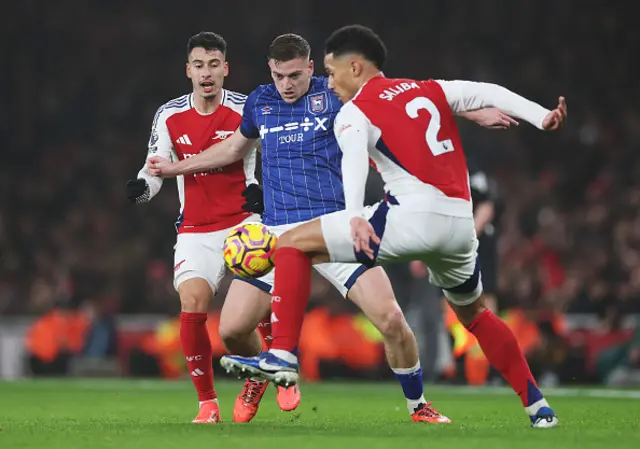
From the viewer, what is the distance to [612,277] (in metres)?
15.4

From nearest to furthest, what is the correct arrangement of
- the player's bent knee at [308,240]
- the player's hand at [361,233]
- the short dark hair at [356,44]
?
the player's hand at [361,233] < the player's bent knee at [308,240] < the short dark hair at [356,44]

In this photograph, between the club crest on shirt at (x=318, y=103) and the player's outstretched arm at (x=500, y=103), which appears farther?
the club crest on shirt at (x=318, y=103)

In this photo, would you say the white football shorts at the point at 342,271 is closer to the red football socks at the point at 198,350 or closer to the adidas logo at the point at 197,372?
the red football socks at the point at 198,350

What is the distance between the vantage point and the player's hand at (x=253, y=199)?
7.53 meters

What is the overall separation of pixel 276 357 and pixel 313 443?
0.58m

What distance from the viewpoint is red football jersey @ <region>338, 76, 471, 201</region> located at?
592 centimetres

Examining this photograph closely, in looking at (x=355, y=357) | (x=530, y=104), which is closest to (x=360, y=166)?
(x=530, y=104)

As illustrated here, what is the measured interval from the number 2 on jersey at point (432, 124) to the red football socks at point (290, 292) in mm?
834

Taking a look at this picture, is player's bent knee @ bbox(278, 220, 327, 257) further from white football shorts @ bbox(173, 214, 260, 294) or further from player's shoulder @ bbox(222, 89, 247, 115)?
player's shoulder @ bbox(222, 89, 247, 115)

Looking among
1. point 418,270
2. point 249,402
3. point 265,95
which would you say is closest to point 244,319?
point 249,402

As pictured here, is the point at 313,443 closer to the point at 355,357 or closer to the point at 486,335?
the point at 486,335

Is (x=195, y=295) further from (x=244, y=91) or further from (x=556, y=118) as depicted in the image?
(x=244, y=91)

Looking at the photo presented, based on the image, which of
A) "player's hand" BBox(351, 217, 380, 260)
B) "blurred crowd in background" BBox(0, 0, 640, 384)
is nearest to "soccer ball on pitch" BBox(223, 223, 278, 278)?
"player's hand" BBox(351, 217, 380, 260)

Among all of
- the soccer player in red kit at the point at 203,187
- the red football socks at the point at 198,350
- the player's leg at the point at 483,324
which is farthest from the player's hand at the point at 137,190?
the player's leg at the point at 483,324
